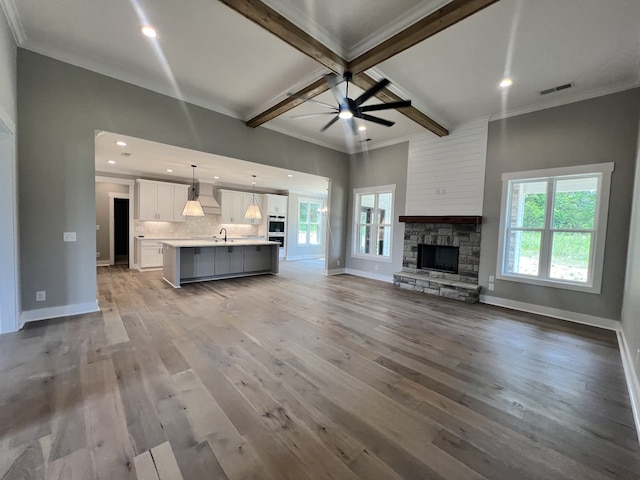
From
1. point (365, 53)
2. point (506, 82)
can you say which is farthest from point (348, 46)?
point (506, 82)

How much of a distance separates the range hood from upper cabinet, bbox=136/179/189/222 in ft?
1.34

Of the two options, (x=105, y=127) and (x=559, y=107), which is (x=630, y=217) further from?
(x=105, y=127)

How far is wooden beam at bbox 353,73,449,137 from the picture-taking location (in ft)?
11.2

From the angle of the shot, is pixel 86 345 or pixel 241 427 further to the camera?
pixel 86 345

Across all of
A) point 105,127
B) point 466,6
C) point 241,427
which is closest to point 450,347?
point 241,427

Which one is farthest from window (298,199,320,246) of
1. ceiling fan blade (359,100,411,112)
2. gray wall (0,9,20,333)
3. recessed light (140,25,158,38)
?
gray wall (0,9,20,333)

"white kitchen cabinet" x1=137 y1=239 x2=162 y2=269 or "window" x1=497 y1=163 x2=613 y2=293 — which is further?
"white kitchen cabinet" x1=137 y1=239 x2=162 y2=269

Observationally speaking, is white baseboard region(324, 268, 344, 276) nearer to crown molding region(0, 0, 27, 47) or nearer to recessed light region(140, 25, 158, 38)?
recessed light region(140, 25, 158, 38)

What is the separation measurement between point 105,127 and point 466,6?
14.5ft

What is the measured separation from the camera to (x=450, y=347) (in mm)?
2971

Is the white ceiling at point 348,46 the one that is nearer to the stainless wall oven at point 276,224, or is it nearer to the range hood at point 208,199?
the range hood at point 208,199

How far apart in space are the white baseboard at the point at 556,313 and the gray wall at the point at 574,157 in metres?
0.06

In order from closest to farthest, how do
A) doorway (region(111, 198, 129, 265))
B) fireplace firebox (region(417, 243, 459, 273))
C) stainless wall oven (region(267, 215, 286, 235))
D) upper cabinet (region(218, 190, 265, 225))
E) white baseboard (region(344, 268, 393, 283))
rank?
fireplace firebox (region(417, 243, 459, 273)) → white baseboard (region(344, 268, 393, 283)) → doorway (region(111, 198, 129, 265)) → upper cabinet (region(218, 190, 265, 225)) → stainless wall oven (region(267, 215, 286, 235))

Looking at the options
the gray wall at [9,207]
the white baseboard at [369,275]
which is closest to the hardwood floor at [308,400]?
the gray wall at [9,207]
